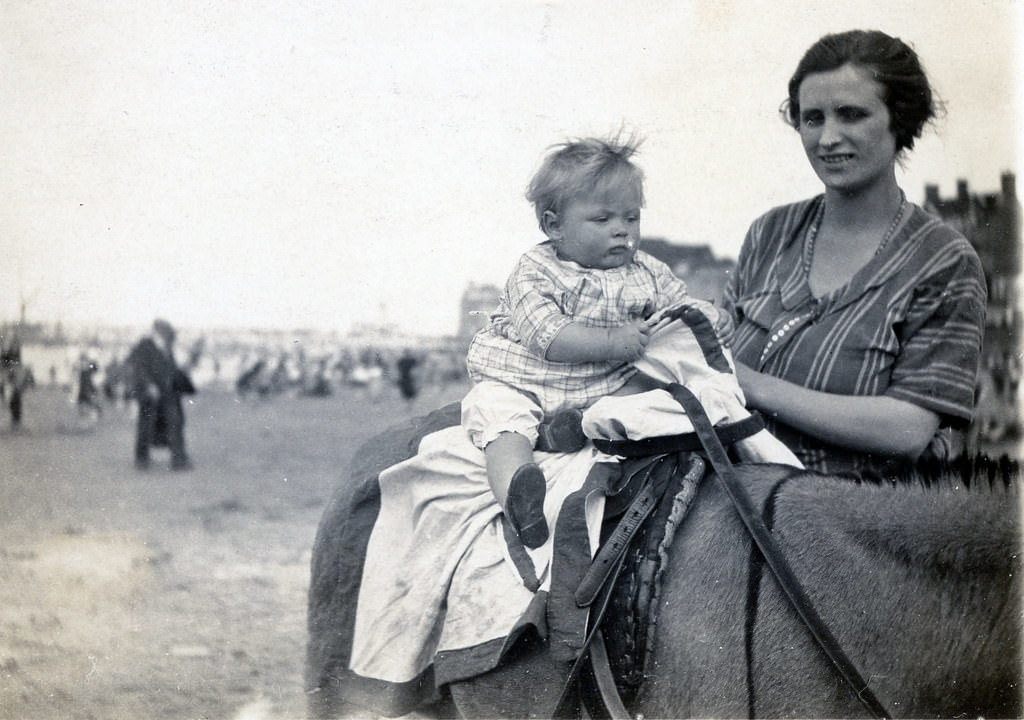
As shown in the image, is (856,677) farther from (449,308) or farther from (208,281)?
(208,281)

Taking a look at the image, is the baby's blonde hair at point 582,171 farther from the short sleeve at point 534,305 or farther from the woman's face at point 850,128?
the woman's face at point 850,128

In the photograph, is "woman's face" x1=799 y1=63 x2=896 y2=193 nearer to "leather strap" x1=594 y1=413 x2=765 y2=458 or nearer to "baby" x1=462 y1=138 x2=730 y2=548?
"baby" x1=462 y1=138 x2=730 y2=548

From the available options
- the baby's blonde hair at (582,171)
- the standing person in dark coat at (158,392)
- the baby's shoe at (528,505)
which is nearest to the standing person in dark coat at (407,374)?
the standing person in dark coat at (158,392)

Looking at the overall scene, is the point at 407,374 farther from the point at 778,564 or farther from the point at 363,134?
the point at 778,564

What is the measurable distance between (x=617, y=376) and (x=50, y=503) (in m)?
2.20

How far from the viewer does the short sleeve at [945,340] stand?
267 centimetres

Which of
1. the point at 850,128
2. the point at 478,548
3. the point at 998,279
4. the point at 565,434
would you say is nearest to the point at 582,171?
the point at 565,434

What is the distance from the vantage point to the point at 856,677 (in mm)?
2164

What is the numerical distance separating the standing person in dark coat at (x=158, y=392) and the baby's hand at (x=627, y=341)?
6.23 feet

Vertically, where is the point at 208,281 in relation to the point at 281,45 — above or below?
below

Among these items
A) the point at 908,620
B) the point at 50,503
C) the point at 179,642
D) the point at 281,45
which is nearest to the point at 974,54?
the point at 908,620

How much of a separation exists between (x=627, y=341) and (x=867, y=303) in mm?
783

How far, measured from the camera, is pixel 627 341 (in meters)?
2.56

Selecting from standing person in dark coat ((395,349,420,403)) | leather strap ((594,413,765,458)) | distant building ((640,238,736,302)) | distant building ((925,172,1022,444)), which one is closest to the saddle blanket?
leather strap ((594,413,765,458))
